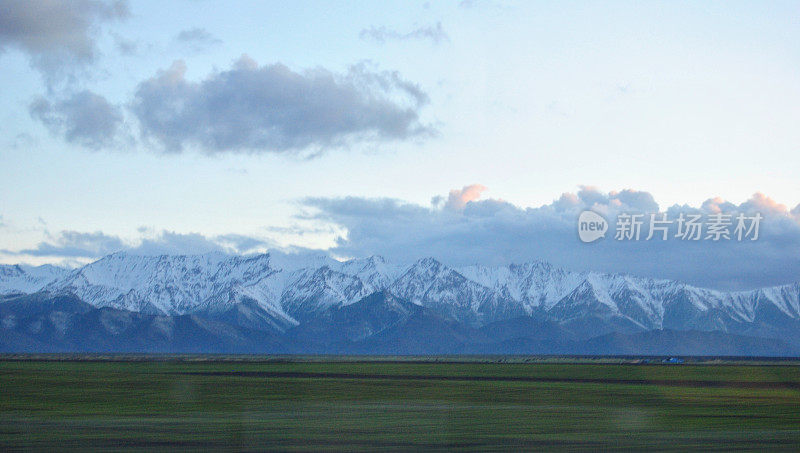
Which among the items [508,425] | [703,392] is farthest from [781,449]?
[703,392]

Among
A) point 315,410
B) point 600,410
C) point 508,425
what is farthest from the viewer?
point 600,410

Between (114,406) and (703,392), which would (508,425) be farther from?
(703,392)

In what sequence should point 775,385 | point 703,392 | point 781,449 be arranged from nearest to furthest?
point 781,449, point 703,392, point 775,385

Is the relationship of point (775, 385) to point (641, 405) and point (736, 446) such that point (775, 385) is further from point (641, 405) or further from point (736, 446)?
point (736, 446)

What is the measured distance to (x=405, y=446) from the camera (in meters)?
27.4

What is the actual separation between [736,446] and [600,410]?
54.6 feet

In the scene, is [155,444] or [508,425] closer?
[155,444]

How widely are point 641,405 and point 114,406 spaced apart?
97.6ft

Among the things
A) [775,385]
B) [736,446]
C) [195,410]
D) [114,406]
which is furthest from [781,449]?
[775,385]

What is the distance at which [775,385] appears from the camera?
73.9 meters

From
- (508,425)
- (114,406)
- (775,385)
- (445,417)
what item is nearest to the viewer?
(508,425)

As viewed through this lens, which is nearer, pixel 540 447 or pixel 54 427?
pixel 540 447

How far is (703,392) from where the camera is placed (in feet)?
209

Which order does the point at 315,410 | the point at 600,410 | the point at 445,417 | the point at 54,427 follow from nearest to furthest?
the point at 54,427 < the point at 445,417 < the point at 315,410 < the point at 600,410
